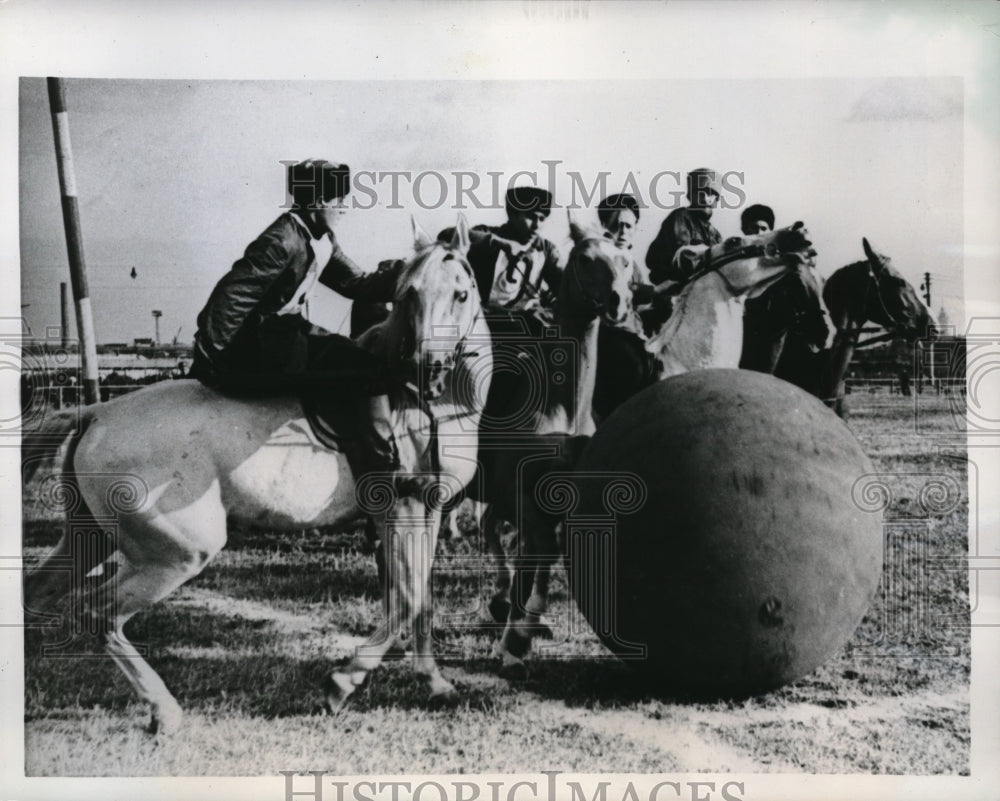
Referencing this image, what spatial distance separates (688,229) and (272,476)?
2073 millimetres

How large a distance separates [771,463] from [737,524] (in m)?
0.27

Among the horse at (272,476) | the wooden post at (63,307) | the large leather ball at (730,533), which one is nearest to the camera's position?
the large leather ball at (730,533)

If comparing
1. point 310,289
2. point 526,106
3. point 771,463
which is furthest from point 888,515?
point 310,289

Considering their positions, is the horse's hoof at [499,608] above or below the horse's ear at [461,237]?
below

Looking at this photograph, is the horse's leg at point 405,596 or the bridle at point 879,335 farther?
the bridle at point 879,335

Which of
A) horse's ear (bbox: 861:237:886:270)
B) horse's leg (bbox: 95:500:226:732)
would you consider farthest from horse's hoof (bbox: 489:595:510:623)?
horse's ear (bbox: 861:237:886:270)

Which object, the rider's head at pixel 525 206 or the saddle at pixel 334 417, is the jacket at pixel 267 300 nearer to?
the saddle at pixel 334 417

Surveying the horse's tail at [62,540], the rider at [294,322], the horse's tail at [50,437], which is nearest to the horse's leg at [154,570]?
the horse's tail at [62,540]

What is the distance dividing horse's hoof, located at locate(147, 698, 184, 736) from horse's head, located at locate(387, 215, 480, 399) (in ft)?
5.62

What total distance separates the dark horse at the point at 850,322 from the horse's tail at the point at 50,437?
9.72 ft

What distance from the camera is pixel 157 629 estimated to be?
4926mm

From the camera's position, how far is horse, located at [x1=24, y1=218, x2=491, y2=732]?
4.89m

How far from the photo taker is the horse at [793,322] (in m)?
5.05

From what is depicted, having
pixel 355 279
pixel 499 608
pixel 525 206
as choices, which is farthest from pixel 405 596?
pixel 525 206
